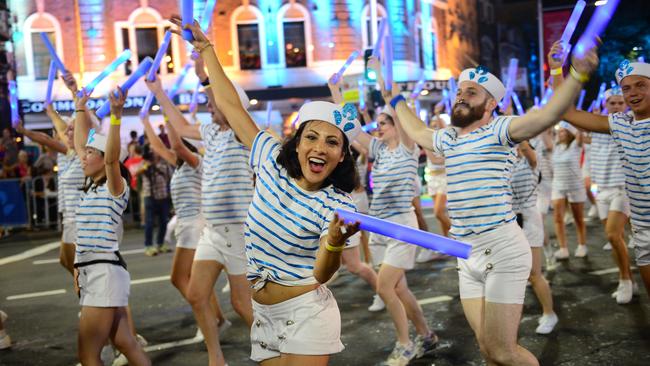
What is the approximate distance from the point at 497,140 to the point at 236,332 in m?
3.73

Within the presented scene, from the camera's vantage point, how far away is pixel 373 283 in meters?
6.89

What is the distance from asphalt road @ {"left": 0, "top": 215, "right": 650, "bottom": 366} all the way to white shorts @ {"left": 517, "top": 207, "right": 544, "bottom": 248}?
2.40 ft

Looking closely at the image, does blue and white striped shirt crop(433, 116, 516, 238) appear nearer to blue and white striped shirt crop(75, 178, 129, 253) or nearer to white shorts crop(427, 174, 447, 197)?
blue and white striped shirt crop(75, 178, 129, 253)

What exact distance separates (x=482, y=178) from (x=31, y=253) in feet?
35.6

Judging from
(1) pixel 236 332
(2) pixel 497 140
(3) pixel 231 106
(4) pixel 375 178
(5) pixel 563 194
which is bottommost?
(1) pixel 236 332

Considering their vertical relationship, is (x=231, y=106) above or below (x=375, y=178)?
above

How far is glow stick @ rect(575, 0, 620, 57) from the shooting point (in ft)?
10.6

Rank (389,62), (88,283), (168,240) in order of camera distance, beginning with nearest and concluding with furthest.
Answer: (88,283)
(389,62)
(168,240)

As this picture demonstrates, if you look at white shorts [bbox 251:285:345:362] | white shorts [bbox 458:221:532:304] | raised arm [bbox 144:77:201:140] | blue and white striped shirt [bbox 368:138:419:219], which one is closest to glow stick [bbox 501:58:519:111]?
blue and white striped shirt [bbox 368:138:419:219]

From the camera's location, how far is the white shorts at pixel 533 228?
685 cm

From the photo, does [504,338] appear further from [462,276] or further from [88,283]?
[88,283]

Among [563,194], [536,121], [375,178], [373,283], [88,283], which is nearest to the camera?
[536,121]

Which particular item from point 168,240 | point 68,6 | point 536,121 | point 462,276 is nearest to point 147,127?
point 462,276

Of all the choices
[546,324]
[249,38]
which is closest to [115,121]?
[546,324]
